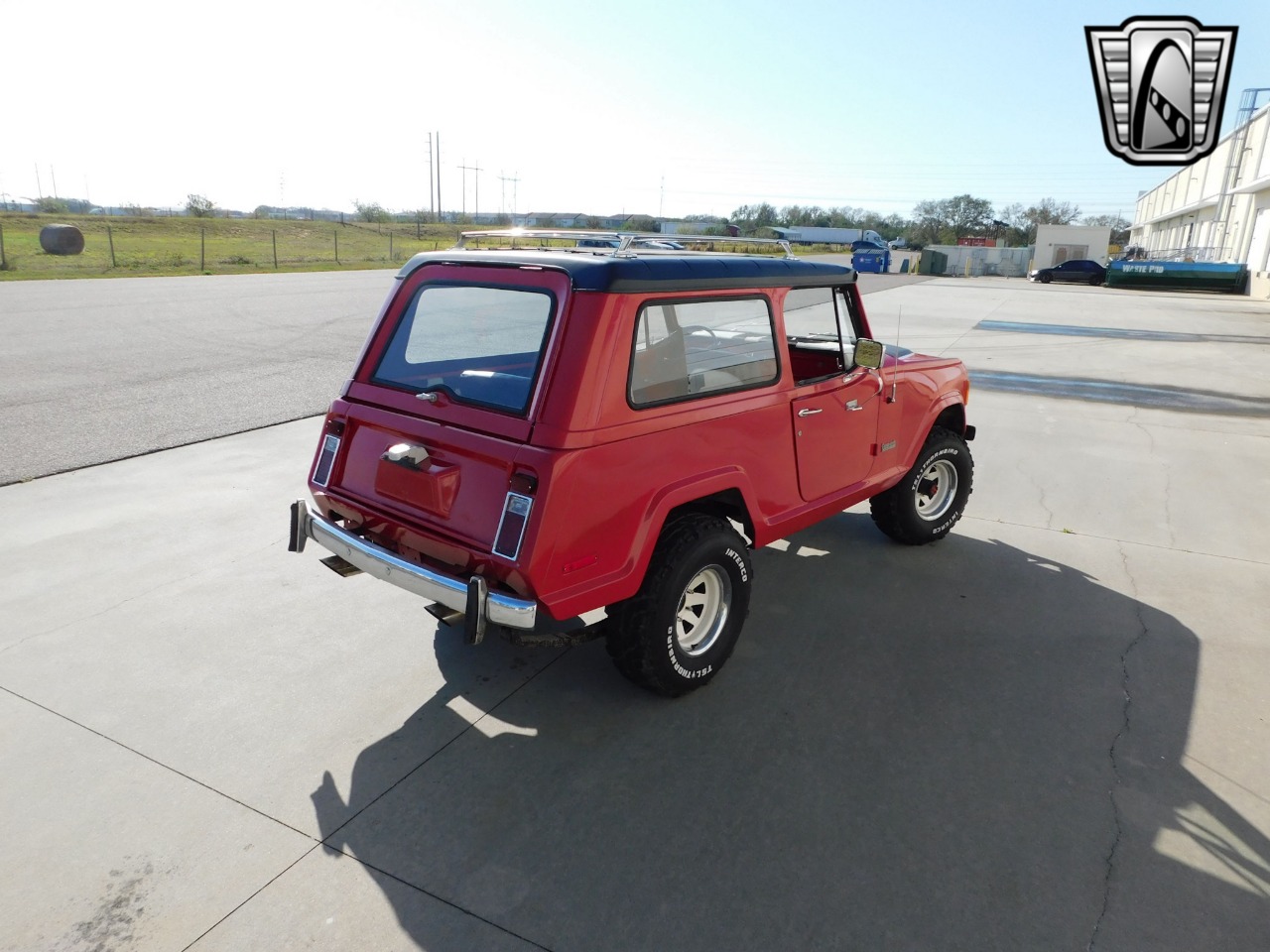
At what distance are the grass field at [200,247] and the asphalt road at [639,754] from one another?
290cm

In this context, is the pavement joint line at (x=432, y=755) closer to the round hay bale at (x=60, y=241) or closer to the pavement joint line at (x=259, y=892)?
the pavement joint line at (x=259, y=892)

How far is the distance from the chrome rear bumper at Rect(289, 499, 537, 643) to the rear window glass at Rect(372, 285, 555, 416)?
720mm

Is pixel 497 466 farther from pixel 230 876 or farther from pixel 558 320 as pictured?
pixel 230 876

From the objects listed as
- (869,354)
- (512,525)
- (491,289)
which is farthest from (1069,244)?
(512,525)

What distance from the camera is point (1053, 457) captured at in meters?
7.88

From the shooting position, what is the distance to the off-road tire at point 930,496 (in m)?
5.36

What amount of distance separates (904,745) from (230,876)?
8.43 ft

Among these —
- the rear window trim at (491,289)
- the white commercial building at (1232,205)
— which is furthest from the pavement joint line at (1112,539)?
the white commercial building at (1232,205)

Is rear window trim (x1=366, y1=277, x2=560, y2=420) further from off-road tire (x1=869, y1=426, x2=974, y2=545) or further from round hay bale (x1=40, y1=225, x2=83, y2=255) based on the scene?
round hay bale (x1=40, y1=225, x2=83, y2=255)

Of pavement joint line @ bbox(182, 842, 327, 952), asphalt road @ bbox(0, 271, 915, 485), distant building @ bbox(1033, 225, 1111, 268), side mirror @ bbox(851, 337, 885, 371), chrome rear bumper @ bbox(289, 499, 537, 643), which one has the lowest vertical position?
pavement joint line @ bbox(182, 842, 327, 952)

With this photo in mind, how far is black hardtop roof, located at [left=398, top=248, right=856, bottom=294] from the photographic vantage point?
322 cm

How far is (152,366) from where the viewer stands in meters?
10.7

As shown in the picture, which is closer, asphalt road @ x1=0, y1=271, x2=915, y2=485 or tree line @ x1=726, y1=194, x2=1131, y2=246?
asphalt road @ x1=0, y1=271, x2=915, y2=485

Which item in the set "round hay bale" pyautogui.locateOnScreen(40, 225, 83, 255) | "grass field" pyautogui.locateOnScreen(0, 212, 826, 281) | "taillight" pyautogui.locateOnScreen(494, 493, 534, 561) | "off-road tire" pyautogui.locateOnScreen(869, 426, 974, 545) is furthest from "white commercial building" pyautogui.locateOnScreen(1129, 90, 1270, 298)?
"round hay bale" pyautogui.locateOnScreen(40, 225, 83, 255)
